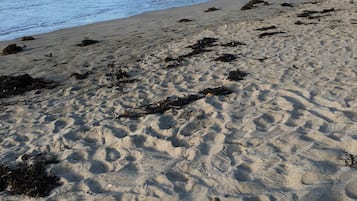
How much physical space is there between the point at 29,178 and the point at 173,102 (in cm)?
229

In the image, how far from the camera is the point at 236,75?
6547 millimetres

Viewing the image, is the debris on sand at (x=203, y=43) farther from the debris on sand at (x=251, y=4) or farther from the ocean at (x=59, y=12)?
the ocean at (x=59, y=12)

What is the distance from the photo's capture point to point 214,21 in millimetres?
12844

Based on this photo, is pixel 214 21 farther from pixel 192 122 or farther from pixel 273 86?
pixel 192 122

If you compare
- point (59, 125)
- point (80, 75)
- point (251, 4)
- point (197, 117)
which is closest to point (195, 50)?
point (80, 75)

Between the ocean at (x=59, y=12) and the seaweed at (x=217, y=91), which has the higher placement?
the ocean at (x=59, y=12)

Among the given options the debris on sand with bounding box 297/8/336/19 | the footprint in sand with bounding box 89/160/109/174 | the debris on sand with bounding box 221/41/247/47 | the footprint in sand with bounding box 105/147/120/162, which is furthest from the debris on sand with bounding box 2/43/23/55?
the debris on sand with bounding box 297/8/336/19

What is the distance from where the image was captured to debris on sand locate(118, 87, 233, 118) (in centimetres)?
540

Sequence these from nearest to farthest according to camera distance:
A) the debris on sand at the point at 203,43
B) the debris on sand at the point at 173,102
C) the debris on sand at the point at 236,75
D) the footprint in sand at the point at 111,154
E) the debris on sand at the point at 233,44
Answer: the footprint in sand at the point at 111,154 < the debris on sand at the point at 173,102 < the debris on sand at the point at 236,75 < the debris on sand at the point at 233,44 < the debris on sand at the point at 203,43

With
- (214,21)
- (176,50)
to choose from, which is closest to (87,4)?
(214,21)

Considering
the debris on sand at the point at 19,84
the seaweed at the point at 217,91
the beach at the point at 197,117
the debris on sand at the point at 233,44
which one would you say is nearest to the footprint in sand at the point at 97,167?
the beach at the point at 197,117

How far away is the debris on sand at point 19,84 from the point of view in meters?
7.05

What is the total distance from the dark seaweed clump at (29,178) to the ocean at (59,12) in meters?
9.68

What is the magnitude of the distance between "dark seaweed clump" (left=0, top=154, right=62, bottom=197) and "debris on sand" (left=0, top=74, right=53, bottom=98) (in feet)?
9.93
